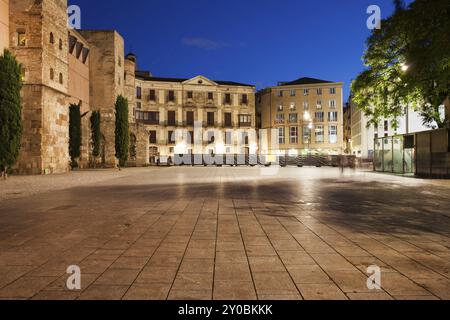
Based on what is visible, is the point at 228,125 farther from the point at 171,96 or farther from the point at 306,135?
the point at 306,135

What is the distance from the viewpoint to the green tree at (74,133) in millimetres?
33144

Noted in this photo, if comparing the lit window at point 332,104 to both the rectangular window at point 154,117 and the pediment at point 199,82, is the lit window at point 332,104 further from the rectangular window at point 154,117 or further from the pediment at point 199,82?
the rectangular window at point 154,117

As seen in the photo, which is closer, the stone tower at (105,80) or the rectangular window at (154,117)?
the stone tower at (105,80)

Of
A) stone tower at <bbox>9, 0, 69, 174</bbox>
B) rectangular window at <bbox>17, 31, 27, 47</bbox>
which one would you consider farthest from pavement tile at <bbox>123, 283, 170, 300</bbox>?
rectangular window at <bbox>17, 31, 27, 47</bbox>

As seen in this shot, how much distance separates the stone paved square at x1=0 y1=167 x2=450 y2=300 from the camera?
386 centimetres

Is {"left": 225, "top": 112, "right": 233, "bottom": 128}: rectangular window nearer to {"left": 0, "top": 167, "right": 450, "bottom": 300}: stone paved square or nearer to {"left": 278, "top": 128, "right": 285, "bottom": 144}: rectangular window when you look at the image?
{"left": 278, "top": 128, "right": 285, "bottom": 144}: rectangular window

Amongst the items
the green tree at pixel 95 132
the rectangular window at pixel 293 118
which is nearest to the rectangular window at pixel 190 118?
the rectangular window at pixel 293 118

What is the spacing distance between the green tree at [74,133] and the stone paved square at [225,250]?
2417 cm

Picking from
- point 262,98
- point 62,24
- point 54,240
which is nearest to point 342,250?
point 54,240

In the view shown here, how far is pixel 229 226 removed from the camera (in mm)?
7461

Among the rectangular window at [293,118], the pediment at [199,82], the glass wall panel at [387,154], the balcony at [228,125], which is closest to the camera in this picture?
the glass wall panel at [387,154]

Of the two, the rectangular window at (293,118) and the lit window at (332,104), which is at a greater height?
the lit window at (332,104)

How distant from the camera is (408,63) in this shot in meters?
17.8

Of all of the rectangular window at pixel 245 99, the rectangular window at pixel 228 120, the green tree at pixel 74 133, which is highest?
the rectangular window at pixel 245 99
